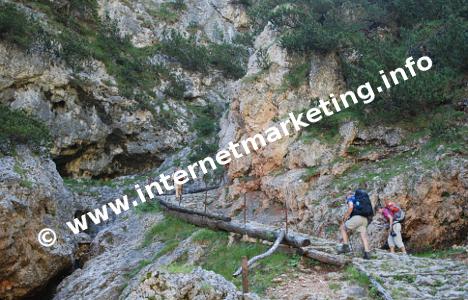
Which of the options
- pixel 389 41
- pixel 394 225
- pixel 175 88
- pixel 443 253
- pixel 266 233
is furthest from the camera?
pixel 175 88

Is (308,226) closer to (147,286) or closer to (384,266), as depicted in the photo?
(384,266)

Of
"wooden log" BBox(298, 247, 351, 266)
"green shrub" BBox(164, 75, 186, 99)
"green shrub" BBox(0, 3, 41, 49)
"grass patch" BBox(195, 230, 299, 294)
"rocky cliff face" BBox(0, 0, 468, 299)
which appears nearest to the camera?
"wooden log" BBox(298, 247, 351, 266)

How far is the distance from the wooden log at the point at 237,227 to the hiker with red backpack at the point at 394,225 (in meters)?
2.41

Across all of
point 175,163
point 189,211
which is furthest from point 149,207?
point 175,163

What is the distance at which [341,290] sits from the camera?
7688mm

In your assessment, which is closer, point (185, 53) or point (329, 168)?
point (329, 168)

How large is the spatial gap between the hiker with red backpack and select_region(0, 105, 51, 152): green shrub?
14.9m

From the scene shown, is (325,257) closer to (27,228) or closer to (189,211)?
(189,211)

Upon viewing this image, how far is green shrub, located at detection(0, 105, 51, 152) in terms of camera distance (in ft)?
54.6

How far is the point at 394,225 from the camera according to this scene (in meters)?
10.9

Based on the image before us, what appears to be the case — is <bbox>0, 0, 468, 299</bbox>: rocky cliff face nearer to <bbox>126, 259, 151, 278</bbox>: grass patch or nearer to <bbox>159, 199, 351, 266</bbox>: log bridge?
<bbox>126, 259, 151, 278</bbox>: grass patch

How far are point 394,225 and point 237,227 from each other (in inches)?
180

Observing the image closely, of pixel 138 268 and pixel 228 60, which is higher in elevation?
pixel 228 60

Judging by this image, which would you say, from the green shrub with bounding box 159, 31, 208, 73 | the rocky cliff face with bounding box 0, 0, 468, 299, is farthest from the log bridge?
the green shrub with bounding box 159, 31, 208, 73
